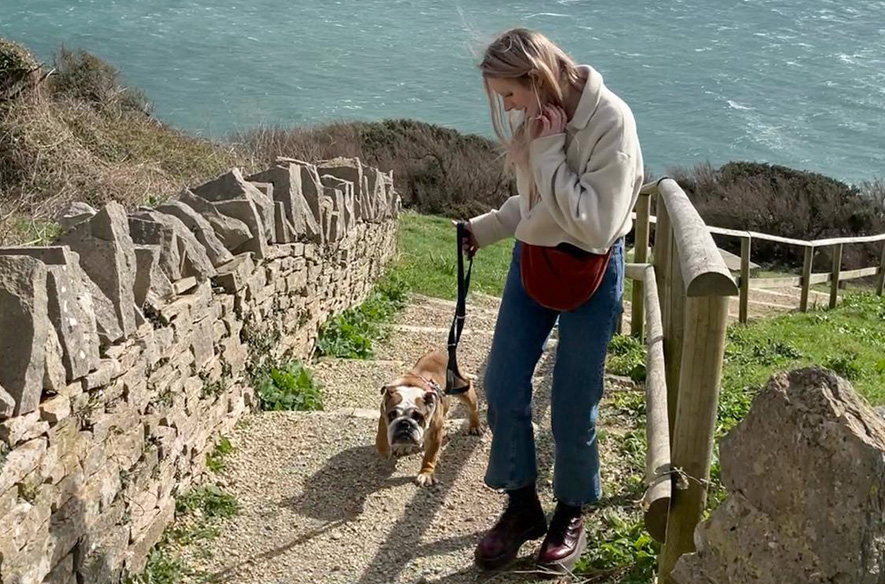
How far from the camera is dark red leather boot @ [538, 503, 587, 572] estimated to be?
12.1 ft

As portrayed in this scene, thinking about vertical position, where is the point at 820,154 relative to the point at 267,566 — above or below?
below

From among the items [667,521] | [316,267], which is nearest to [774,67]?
[316,267]

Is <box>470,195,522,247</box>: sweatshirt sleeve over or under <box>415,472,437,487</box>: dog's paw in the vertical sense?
over

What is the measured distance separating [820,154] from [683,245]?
43.3 m

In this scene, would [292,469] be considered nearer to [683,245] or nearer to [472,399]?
[472,399]

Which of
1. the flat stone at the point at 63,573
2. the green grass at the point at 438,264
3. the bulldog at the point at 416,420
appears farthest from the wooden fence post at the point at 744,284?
the flat stone at the point at 63,573

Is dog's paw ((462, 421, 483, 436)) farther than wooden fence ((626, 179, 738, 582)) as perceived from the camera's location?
Yes

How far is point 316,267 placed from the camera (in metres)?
7.48

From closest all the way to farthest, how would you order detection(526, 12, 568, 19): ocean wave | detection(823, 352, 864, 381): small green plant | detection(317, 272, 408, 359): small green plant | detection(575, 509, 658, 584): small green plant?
detection(575, 509, 658, 584): small green plant < detection(317, 272, 408, 359): small green plant < detection(823, 352, 864, 381): small green plant < detection(526, 12, 568, 19): ocean wave

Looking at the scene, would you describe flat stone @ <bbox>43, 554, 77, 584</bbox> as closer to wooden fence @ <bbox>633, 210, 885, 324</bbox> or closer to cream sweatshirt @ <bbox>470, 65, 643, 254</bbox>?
cream sweatshirt @ <bbox>470, 65, 643, 254</bbox>

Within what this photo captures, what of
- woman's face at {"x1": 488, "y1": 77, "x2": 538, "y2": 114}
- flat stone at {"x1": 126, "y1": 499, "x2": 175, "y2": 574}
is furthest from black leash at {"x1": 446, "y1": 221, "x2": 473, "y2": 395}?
flat stone at {"x1": 126, "y1": 499, "x2": 175, "y2": 574}

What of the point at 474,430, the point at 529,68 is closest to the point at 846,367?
the point at 474,430

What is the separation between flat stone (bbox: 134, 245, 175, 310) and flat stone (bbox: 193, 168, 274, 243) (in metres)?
1.63

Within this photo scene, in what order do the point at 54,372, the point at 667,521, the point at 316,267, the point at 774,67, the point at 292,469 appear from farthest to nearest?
the point at 774,67
the point at 316,267
the point at 292,469
the point at 54,372
the point at 667,521
